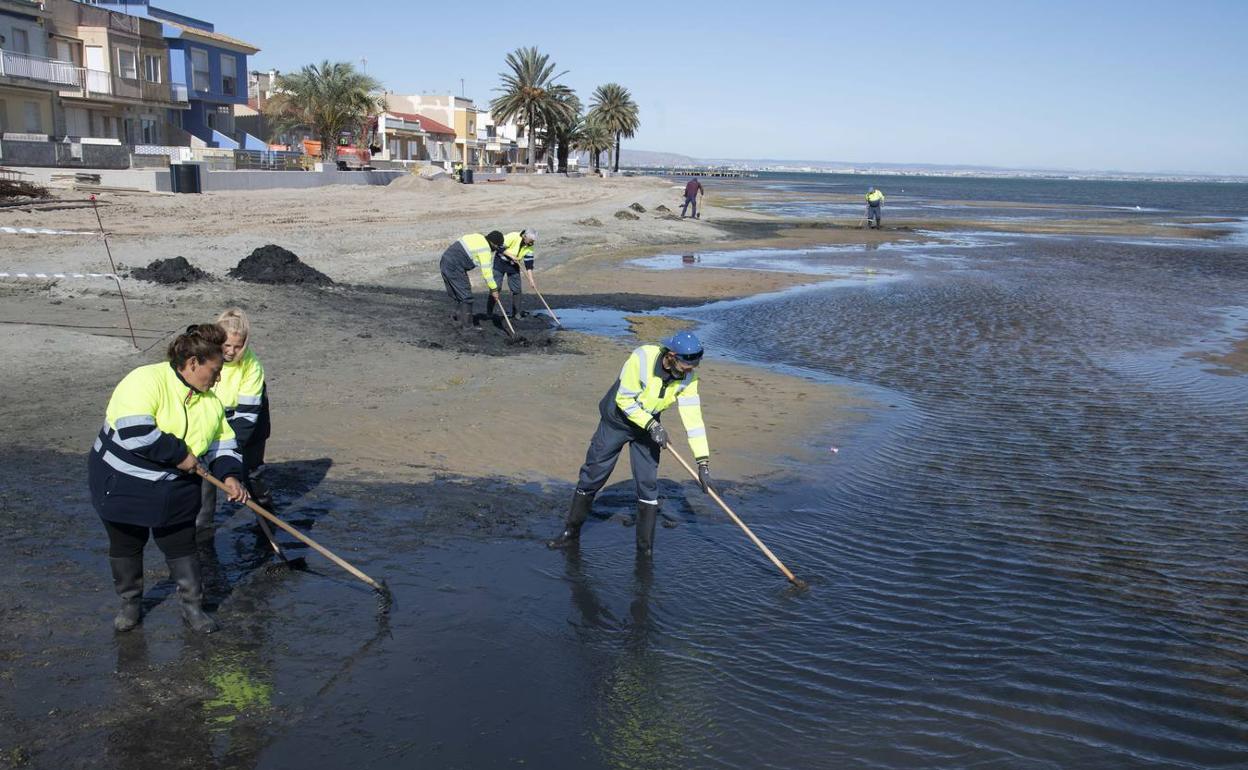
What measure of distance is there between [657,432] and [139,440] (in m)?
3.02

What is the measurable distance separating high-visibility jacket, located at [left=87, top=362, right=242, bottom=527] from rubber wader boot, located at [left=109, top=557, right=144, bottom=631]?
35 centimetres

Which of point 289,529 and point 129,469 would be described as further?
point 289,529

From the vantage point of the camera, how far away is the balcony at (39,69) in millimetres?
32750

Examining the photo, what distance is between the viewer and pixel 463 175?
1970 inches

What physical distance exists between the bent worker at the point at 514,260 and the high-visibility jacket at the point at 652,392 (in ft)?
25.9

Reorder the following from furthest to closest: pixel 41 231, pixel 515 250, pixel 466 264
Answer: pixel 515 250, pixel 41 231, pixel 466 264

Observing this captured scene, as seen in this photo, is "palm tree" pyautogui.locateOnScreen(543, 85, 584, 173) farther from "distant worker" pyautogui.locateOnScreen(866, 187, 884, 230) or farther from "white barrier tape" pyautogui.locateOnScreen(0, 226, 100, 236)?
"white barrier tape" pyautogui.locateOnScreen(0, 226, 100, 236)

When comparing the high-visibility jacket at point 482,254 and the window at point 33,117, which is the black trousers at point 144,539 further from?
the window at point 33,117

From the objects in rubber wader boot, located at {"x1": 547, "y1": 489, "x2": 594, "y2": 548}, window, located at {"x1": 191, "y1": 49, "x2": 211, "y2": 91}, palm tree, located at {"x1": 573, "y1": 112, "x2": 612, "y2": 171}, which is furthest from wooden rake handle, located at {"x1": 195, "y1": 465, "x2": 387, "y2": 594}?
palm tree, located at {"x1": 573, "y1": 112, "x2": 612, "y2": 171}

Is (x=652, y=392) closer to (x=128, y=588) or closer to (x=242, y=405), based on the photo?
(x=242, y=405)

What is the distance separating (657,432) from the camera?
6.34 m

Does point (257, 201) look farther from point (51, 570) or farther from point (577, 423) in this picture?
point (51, 570)

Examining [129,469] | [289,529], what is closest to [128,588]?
[129,469]

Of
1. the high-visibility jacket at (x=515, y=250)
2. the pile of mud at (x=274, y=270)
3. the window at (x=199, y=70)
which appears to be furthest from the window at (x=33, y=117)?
the high-visibility jacket at (x=515, y=250)
